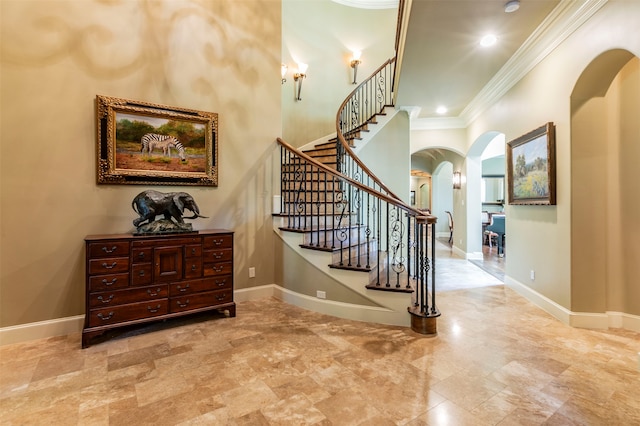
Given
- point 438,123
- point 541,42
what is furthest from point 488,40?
point 438,123

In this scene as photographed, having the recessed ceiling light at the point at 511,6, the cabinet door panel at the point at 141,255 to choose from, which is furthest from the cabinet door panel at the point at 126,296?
the recessed ceiling light at the point at 511,6

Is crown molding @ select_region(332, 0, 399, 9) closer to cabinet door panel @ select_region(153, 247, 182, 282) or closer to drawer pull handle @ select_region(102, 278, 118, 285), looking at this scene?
cabinet door panel @ select_region(153, 247, 182, 282)

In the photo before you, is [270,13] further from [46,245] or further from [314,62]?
[46,245]

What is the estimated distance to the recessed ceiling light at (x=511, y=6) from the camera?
2611 millimetres

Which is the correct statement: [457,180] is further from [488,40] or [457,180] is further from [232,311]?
[232,311]

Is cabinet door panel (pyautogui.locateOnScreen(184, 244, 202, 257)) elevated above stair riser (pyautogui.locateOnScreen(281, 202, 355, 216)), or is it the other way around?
stair riser (pyautogui.locateOnScreen(281, 202, 355, 216))

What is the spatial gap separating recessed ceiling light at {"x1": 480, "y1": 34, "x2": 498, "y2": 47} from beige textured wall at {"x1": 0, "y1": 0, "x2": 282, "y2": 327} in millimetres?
2853

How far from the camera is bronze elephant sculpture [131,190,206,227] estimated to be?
2732 millimetres

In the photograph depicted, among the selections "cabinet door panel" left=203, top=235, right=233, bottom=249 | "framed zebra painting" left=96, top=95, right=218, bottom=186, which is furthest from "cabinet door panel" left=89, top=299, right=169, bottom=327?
"framed zebra painting" left=96, top=95, right=218, bottom=186

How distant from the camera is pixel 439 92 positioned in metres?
4.72

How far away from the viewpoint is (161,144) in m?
3.16

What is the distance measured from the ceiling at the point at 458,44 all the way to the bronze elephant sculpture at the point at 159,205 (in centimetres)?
290

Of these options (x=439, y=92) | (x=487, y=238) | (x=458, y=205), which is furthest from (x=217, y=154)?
(x=487, y=238)

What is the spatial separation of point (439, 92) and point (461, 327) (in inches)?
145
